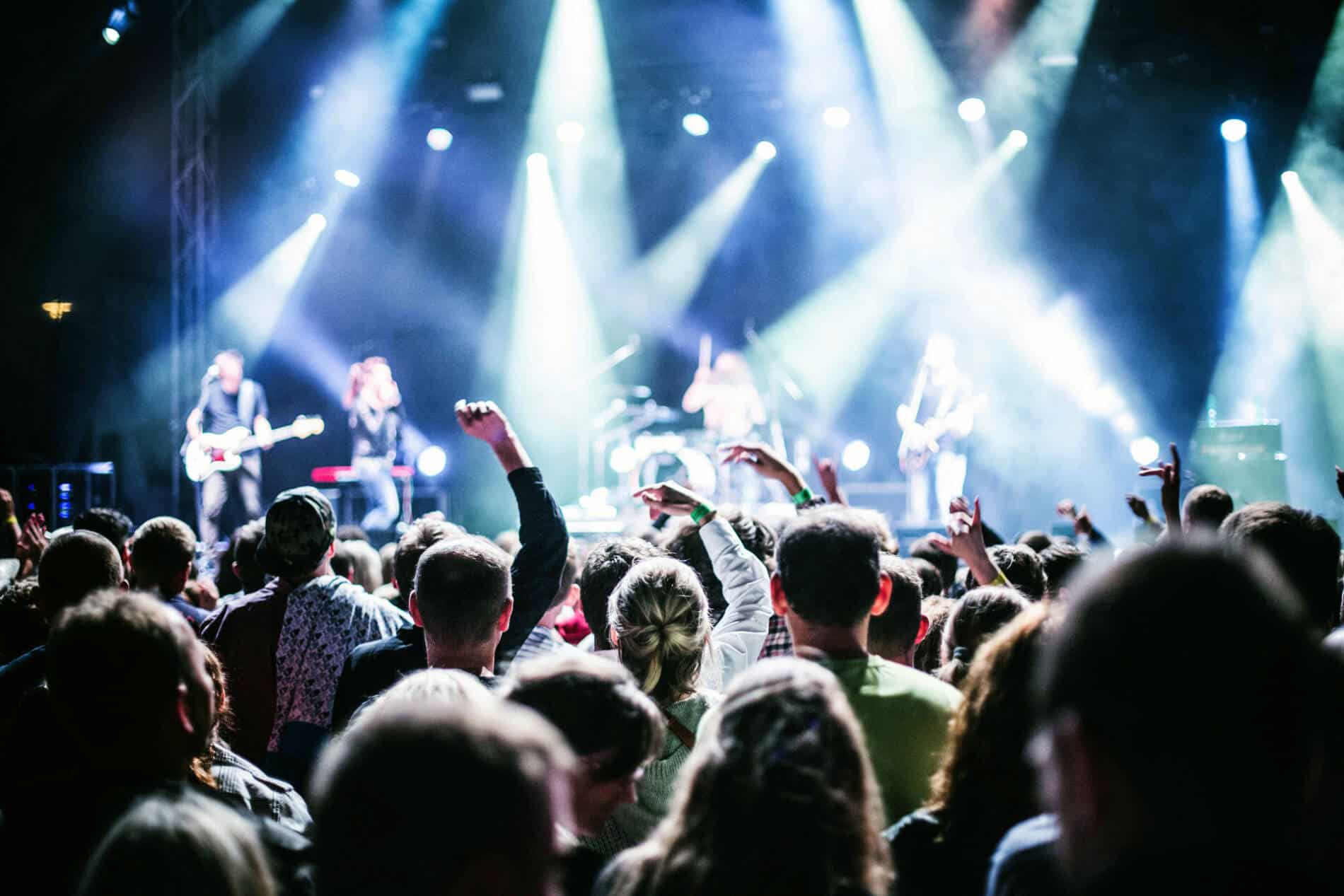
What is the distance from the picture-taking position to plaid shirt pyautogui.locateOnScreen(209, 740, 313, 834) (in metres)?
1.88

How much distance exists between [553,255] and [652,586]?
11.4 meters

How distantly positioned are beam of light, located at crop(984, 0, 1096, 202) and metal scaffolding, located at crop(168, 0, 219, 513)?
769 cm

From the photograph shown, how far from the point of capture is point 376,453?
1059cm

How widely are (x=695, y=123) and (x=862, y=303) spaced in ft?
10.4

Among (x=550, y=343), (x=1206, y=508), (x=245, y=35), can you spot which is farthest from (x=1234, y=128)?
(x=245, y=35)

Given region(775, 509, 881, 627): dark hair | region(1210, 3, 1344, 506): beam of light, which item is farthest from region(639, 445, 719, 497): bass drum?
region(775, 509, 881, 627): dark hair

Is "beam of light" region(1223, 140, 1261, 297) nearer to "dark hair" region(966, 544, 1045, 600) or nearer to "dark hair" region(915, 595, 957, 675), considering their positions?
"dark hair" region(966, 544, 1045, 600)

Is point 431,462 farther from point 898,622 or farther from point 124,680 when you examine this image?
point 124,680

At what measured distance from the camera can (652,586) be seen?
2285mm

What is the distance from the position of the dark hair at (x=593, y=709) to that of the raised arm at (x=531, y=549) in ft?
4.00

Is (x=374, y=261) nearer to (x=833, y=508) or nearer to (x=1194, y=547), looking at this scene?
(x=833, y=508)

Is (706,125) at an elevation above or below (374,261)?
above

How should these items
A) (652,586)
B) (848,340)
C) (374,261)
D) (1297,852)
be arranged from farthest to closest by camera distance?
(848,340) < (374,261) < (652,586) < (1297,852)

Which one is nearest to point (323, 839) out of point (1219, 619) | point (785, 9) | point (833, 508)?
point (1219, 619)
